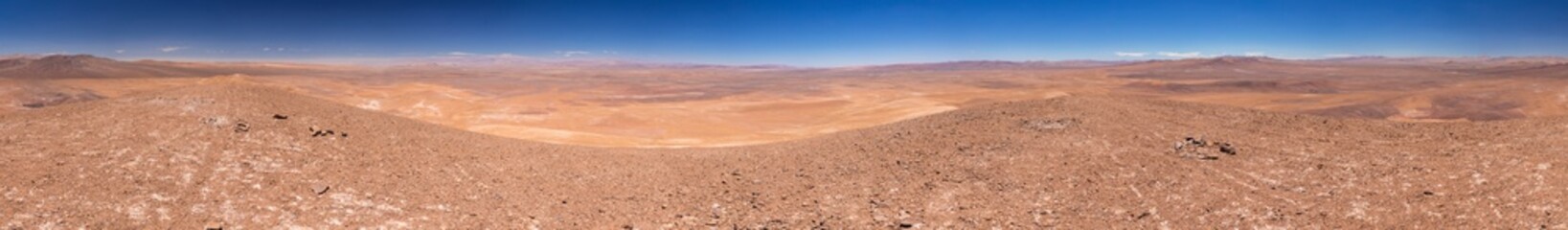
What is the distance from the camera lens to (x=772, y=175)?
477 inches

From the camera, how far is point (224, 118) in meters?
11.2

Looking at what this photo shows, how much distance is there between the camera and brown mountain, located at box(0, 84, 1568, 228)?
27.2 ft

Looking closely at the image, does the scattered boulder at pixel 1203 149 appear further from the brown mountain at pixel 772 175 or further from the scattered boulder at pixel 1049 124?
the scattered boulder at pixel 1049 124

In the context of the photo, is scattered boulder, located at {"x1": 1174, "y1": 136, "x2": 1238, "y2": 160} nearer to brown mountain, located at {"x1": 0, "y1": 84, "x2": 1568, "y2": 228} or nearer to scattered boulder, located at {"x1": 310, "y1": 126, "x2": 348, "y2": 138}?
brown mountain, located at {"x1": 0, "y1": 84, "x2": 1568, "y2": 228}

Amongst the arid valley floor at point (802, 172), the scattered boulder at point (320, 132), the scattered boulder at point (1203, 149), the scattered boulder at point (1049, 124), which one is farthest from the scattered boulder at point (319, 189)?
the scattered boulder at point (1203, 149)

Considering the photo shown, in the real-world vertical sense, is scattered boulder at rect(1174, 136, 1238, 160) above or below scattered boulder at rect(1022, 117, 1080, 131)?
below

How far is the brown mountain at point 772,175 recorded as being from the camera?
8.29 meters

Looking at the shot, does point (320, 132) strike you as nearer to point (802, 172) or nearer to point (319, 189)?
point (319, 189)

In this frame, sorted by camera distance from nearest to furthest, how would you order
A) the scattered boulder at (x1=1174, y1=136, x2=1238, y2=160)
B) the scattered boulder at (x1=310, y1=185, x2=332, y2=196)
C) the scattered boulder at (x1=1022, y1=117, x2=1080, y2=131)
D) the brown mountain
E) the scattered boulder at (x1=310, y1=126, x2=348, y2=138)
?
the brown mountain, the scattered boulder at (x1=310, y1=185, x2=332, y2=196), the scattered boulder at (x1=1174, y1=136, x2=1238, y2=160), the scattered boulder at (x1=310, y1=126, x2=348, y2=138), the scattered boulder at (x1=1022, y1=117, x2=1080, y2=131)

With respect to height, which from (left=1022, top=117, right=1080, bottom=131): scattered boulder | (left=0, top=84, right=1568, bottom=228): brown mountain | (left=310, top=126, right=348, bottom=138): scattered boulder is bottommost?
(left=0, top=84, right=1568, bottom=228): brown mountain

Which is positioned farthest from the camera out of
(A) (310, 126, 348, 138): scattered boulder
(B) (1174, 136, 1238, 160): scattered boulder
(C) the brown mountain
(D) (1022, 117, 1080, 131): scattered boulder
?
(D) (1022, 117, 1080, 131): scattered boulder

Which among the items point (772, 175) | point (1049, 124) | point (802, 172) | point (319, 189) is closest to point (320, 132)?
point (319, 189)

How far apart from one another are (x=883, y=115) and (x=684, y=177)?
34.2m

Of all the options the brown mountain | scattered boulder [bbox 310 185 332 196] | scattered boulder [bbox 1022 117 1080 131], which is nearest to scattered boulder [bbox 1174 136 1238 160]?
the brown mountain
